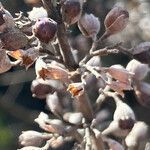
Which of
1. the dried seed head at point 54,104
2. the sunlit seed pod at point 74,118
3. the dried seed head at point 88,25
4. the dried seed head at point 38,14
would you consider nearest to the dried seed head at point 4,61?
the dried seed head at point 38,14

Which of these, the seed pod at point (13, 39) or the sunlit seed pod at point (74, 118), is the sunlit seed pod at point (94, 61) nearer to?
the sunlit seed pod at point (74, 118)

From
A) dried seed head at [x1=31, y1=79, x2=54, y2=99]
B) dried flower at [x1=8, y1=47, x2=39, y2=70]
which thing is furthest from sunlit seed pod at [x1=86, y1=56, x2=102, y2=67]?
dried flower at [x1=8, y1=47, x2=39, y2=70]

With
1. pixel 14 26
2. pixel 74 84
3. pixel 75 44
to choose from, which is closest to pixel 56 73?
pixel 74 84

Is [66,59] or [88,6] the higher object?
[66,59]

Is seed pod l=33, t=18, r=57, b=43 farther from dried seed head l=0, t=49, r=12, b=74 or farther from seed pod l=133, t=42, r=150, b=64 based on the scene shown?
seed pod l=133, t=42, r=150, b=64

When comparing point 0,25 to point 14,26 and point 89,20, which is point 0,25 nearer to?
point 14,26

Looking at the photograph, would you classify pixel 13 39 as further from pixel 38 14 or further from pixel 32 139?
pixel 32 139

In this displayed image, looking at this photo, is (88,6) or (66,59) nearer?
(66,59)
